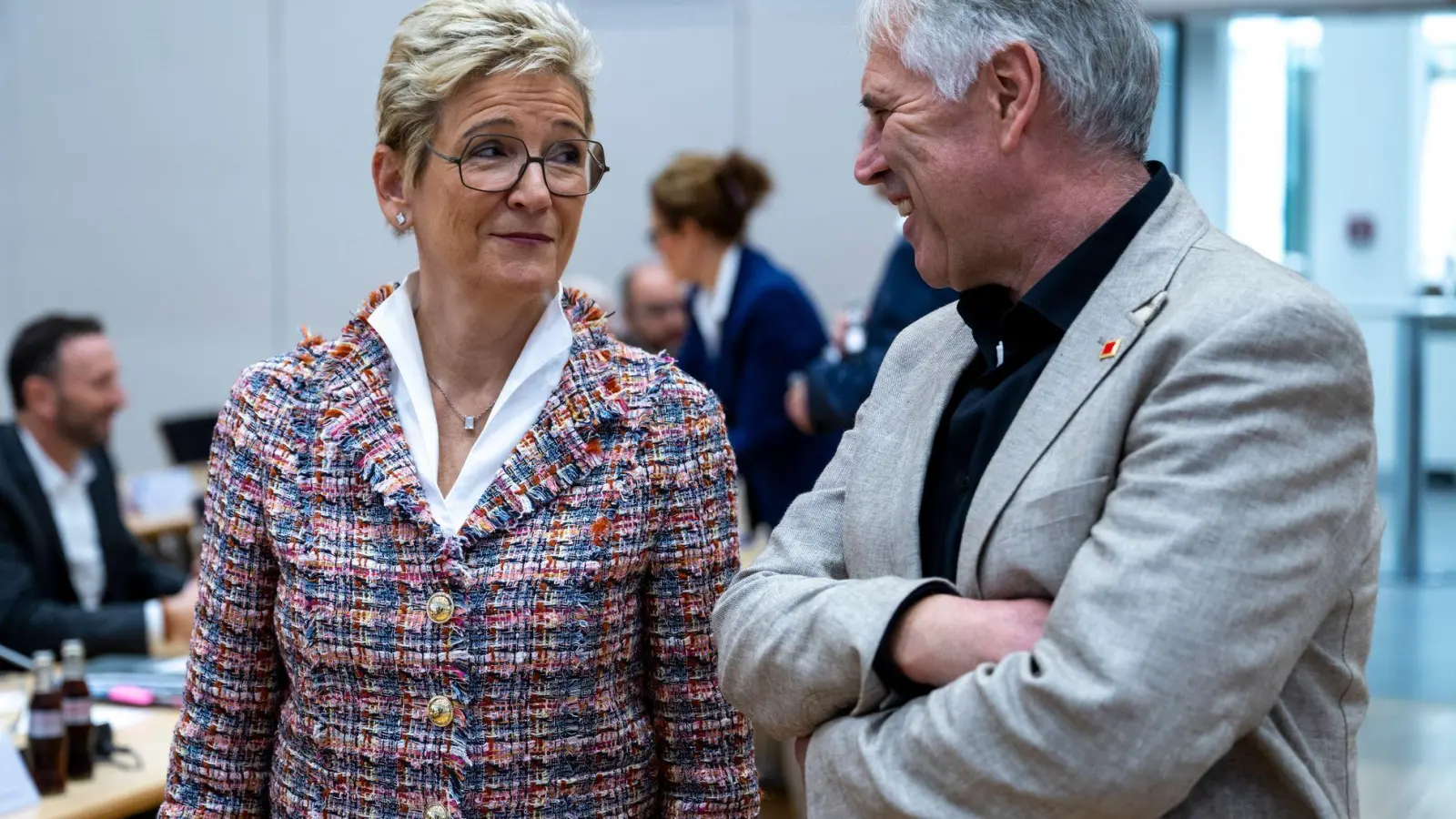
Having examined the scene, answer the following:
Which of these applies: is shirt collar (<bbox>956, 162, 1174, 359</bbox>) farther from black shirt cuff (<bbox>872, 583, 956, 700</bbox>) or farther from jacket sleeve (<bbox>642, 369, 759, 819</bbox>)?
jacket sleeve (<bbox>642, 369, 759, 819</bbox>)

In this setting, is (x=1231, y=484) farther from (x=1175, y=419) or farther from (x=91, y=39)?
(x=91, y=39)

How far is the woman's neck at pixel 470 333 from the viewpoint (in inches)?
69.8

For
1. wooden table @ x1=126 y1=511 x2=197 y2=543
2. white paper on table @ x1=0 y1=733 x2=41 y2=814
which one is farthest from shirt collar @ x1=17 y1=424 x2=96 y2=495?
white paper on table @ x1=0 y1=733 x2=41 y2=814

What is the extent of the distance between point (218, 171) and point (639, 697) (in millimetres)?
6860

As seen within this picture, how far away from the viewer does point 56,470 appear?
175 inches

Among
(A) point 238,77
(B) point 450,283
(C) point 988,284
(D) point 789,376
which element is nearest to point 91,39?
(A) point 238,77

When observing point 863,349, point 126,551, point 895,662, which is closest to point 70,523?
point 126,551

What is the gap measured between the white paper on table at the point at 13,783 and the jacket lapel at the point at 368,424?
116cm

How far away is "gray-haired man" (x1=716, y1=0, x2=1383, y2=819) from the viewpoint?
44.1 inches

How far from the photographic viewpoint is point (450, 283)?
1775 mm

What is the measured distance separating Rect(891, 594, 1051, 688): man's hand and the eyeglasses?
2.42ft

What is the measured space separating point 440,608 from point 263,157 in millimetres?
6728

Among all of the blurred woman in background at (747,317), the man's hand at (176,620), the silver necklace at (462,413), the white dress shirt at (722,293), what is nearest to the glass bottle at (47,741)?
the man's hand at (176,620)

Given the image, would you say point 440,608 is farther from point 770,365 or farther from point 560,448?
point 770,365
